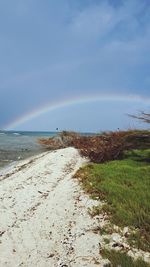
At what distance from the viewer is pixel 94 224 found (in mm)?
10539

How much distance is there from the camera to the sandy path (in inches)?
358

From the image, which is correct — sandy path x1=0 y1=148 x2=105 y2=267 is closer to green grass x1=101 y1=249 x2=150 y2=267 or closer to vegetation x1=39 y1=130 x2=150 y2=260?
green grass x1=101 y1=249 x2=150 y2=267

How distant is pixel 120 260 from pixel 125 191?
160 inches

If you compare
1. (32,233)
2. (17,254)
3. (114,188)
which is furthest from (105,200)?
(17,254)

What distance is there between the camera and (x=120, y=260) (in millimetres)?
8570

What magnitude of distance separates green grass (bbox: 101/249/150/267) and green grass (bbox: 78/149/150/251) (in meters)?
0.62

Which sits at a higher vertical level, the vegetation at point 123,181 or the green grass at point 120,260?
the vegetation at point 123,181

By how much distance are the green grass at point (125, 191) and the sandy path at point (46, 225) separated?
619 mm

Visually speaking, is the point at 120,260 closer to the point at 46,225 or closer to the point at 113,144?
the point at 46,225

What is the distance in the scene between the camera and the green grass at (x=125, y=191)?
10.2 meters

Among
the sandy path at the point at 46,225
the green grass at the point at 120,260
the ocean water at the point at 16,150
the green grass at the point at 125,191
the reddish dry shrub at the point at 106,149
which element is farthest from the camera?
the ocean water at the point at 16,150

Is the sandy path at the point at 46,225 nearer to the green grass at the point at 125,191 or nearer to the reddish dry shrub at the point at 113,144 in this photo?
the green grass at the point at 125,191

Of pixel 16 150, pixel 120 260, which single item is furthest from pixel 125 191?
pixel 16 150

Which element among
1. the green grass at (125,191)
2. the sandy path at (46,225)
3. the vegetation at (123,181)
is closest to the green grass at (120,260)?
the vegetation at (123,181)
